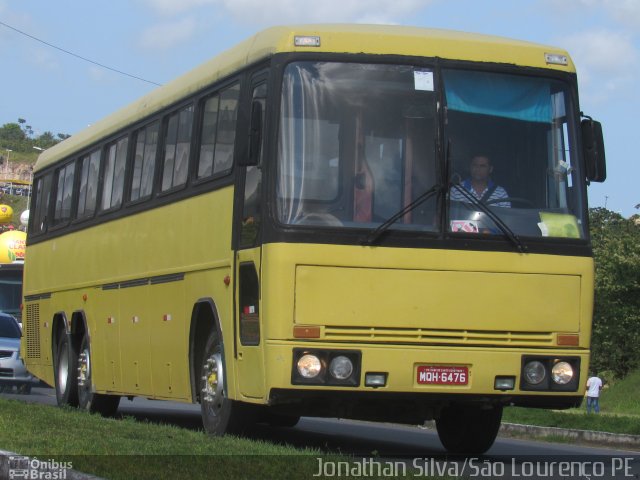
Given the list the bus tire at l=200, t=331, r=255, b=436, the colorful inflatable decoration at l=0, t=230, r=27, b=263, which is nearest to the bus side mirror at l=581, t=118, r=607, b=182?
the bus tire at l=200, t=331, r=255, b=436

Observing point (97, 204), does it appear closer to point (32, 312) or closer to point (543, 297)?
point (32, 312)

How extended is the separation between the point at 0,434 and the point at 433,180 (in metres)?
4.10

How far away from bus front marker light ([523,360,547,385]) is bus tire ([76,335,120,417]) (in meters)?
8.03

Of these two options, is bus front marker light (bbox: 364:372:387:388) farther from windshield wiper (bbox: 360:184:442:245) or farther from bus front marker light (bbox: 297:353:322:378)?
windshield wiper (bbox: 360:184:442:245)

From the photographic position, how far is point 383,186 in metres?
11.7

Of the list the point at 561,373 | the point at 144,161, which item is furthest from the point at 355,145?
the point at 144,161

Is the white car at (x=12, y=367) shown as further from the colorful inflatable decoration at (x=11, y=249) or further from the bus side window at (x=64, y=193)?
the colorful inflatable decoration at (x=11, y=249)

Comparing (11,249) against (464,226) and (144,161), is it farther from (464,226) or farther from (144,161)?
(464,226)

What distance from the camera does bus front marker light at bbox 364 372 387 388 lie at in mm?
11648

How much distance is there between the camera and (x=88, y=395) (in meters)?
18.9

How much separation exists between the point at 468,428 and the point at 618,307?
57855mm

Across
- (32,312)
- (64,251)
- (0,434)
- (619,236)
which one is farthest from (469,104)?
(619,236)

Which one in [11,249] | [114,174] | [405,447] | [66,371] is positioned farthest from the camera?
[11,249]

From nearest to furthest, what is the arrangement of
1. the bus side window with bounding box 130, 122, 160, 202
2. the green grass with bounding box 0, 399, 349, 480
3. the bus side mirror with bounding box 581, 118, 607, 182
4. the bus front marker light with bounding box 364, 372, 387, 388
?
1. the green grass with bounding box 0, 399, 349, 480
2. the bus front marker light with bounding box 364, 372, 387, 388
3. the bus side mirror with bounding box 581, 118, 607, 182
4. the bus side window with bounding box 130, 122, 160, 202
